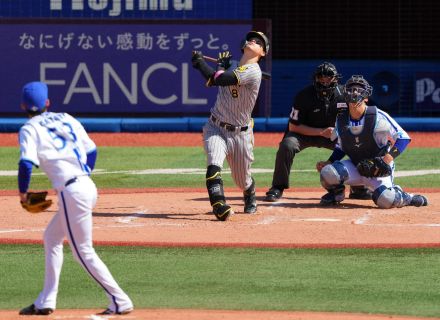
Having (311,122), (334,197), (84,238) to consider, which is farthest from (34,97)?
(311,122)

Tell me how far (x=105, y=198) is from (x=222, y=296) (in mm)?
5669

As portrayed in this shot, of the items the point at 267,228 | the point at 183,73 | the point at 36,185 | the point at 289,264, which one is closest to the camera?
the point at 289,264

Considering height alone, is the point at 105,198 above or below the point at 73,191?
below

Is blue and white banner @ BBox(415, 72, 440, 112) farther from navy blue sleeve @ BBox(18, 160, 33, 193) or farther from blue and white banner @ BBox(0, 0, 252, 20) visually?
navy blue sleeve @ BBox(18, 160, 33, 193)

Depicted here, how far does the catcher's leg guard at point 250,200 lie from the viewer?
1203 centimetres

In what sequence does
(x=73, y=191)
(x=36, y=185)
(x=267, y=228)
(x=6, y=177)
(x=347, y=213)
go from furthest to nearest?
1. (x=6, y=177)
2. (x=36, y=185)
3. (x=347, y=213)
4. (x=267, y=228)
5. (x=73, y=191)

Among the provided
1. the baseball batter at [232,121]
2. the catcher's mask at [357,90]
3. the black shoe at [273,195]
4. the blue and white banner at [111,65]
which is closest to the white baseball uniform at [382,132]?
the catcher's mask at [357,90]

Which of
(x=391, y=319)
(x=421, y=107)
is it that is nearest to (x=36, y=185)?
(x=391, y=319)

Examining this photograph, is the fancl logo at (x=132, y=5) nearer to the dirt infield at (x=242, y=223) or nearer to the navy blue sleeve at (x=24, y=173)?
the dirt infield at (x=242, y=223)

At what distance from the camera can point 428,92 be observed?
22859 mm

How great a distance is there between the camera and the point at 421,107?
899 inches

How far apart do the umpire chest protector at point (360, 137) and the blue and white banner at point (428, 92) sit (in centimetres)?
1063

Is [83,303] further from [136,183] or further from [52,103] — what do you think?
[52,103]

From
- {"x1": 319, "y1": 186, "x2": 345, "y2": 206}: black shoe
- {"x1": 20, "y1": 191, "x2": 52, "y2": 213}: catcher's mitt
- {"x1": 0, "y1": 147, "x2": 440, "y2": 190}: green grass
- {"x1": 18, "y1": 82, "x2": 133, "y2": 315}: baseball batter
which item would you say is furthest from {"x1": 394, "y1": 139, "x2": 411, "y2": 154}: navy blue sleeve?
{"x1": 20, "y1": 191, "x2": 52, "y2": 213}: catcher's mitt
